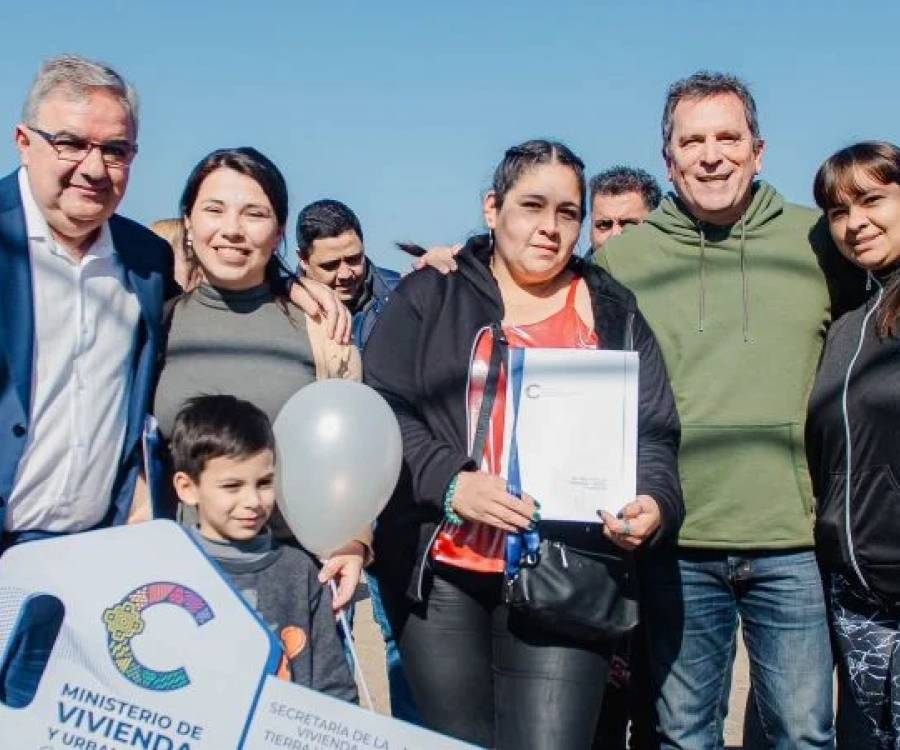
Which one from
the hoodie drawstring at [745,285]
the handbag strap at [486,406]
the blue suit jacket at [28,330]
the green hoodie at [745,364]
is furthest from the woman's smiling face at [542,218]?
the blue suit jacket at [28,330]

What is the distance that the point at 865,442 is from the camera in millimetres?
3391

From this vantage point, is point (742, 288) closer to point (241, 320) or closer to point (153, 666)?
point (241, 320)

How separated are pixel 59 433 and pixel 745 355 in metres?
1.92

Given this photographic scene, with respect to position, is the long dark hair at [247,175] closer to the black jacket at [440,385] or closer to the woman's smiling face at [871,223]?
the black jacket at [440,385]

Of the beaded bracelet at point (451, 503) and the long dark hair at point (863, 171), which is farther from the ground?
the long dark hair at point (863, 171)

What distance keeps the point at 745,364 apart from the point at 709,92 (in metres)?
0.83

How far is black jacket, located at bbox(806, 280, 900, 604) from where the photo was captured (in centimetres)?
334

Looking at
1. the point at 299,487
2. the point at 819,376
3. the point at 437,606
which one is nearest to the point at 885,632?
the point at 819,376

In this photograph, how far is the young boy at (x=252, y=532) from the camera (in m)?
3.02

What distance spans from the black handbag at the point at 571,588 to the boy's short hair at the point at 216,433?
0.57m

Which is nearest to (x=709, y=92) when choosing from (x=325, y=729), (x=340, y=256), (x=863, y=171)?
(x=863, y=171)

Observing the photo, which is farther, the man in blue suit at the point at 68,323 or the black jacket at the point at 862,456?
the black jacket at the point at 862,456

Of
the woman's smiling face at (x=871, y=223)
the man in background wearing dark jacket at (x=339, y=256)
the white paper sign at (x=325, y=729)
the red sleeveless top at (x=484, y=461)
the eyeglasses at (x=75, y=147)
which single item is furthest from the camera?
the man in background wearing dark jacket at (x=339, y=256)

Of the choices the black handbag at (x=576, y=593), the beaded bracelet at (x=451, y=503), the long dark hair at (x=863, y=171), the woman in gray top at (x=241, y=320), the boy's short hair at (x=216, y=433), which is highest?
the long dark hair at (x=863, y=171)
